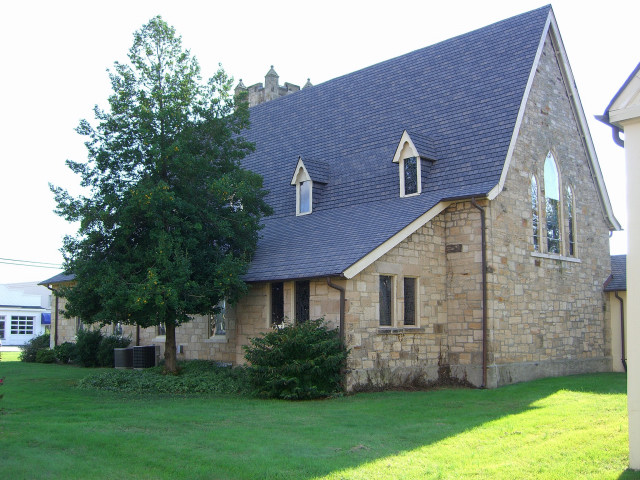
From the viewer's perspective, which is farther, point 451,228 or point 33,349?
point 33,349

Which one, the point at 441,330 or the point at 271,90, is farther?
the point at 271,90

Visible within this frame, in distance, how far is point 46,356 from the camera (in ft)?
90.6

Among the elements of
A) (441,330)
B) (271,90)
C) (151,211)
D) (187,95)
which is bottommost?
(441,330)

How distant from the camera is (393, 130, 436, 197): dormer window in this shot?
19250mm

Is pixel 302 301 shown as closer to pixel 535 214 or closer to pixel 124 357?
pixel 535 214

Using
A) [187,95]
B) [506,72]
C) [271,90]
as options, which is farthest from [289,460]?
[271,90]

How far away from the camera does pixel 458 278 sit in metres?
18.2

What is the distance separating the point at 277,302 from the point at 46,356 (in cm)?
1424

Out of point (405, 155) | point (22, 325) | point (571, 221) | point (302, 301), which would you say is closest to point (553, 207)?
point (571, 221)

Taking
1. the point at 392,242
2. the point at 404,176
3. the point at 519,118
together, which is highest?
the point at 519,118

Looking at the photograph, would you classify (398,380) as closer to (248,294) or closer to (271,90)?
(248,294)

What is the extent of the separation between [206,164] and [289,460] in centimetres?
1081

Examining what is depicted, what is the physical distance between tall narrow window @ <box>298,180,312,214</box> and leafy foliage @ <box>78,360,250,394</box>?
20.7 ft

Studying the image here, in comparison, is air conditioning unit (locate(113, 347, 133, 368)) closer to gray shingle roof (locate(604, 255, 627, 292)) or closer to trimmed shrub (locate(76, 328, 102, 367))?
trimmed shrub (locate(76, 328, 102, 367))
